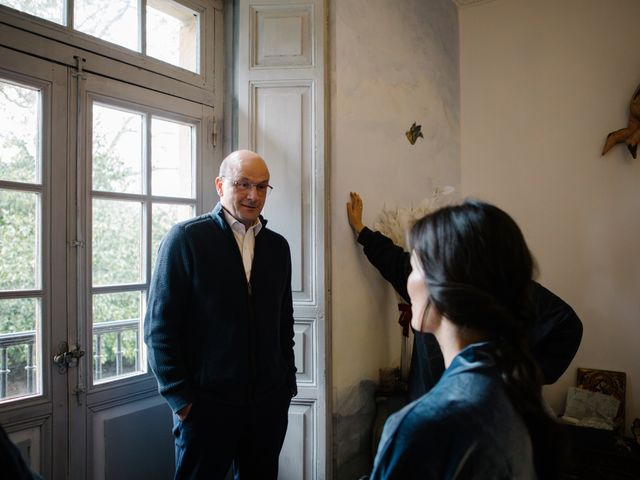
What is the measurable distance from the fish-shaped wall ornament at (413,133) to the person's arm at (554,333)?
4.40 ft

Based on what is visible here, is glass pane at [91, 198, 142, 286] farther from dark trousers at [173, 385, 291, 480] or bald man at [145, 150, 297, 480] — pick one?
dark trousers at [173, 385, 291, 480]

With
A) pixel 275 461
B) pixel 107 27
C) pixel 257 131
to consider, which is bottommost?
pixel 275 461

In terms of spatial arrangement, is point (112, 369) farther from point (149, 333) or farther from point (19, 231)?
point (19, 231)

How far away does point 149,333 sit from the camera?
1.52 m

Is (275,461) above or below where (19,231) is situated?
below

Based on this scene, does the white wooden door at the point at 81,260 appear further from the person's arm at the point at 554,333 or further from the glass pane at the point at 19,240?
the person's arm at the point at 554,333

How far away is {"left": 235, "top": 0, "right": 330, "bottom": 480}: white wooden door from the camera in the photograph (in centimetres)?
216

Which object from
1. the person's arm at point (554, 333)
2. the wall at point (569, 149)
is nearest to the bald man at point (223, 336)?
the person's arm at point (554, 333)

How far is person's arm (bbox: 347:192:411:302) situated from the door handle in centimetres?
136

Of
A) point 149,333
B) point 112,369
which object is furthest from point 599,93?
point 112,369

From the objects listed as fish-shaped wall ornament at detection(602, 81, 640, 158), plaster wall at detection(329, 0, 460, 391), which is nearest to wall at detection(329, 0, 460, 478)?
plaster wall at detection(329, 0, 460, 391)

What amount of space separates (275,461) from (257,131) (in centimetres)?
147

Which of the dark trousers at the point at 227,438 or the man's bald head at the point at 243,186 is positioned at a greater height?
the man's bald head at the point at 243,186

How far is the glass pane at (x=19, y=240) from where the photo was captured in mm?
1523
